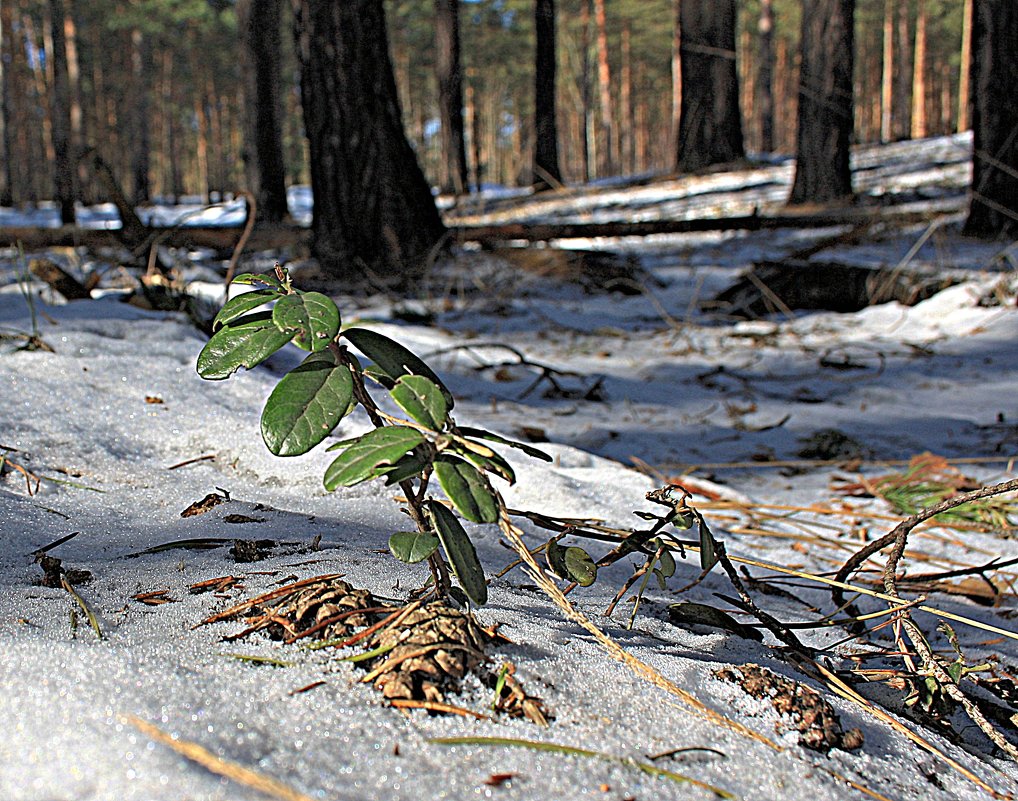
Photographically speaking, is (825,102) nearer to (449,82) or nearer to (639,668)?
(449,82)

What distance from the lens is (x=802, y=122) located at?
6465 mm

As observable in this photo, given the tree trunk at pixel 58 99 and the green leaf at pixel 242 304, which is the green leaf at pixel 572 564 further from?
the tree trunk at pixel 58 99

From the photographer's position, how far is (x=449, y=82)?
32.4ft

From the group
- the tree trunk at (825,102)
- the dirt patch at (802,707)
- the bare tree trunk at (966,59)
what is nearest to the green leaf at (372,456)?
the dirt patch at (802,707)

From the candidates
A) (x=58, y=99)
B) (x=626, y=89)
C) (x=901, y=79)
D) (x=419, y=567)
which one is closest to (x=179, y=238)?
(x=419, y=567)

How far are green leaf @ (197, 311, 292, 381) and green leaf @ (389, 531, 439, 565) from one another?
0.65ft

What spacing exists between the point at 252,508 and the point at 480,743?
703 mm

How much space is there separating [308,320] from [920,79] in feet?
81.1

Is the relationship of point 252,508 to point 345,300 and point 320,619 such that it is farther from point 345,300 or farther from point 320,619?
point 345,300

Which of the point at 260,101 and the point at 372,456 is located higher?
the point at 260,101

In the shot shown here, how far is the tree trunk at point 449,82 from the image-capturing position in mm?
9312

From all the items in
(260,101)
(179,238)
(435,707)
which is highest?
(260,101)

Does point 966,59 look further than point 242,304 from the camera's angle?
Yes

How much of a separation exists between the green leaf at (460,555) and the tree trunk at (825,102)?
6565 millimetres
